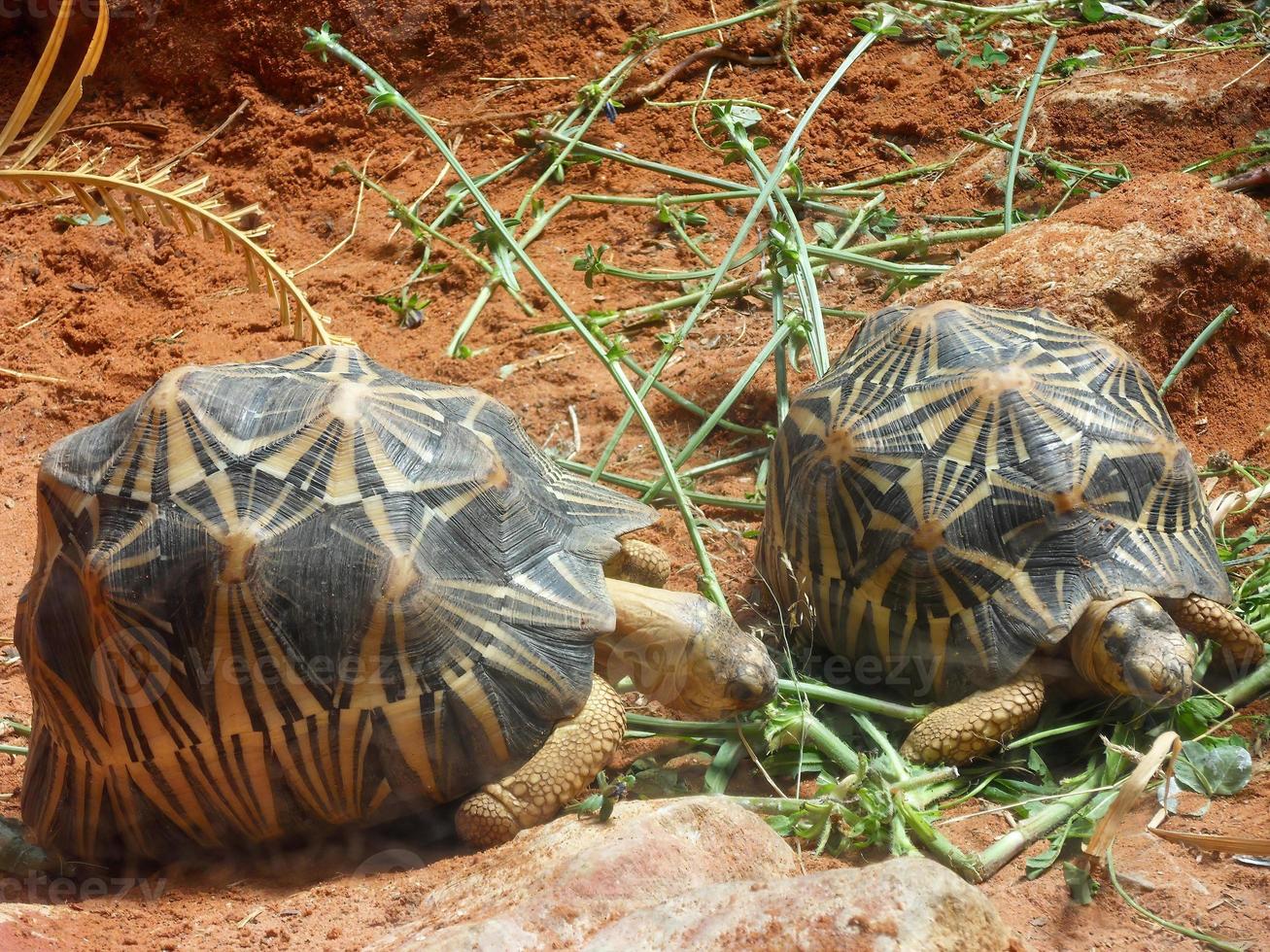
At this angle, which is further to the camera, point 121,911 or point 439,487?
point 439,487

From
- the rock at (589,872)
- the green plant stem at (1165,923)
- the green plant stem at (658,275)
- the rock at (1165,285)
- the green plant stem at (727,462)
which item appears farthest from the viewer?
the green plant stem at (658,275)

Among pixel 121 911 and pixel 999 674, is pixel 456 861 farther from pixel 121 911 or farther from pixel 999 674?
pixel 999 674

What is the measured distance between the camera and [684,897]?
197 cm

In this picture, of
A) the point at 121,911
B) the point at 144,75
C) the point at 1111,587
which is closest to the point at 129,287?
the point at 144,75

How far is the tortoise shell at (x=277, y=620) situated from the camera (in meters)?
2.62

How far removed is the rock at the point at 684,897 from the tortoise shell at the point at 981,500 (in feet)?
2.78

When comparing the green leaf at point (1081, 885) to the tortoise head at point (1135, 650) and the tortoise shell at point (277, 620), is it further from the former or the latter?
the tortoise shell at point (277, 620)

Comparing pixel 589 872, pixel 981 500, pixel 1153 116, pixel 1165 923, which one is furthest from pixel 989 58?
pixel 589 872

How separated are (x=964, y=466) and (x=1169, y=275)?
68.3 inches

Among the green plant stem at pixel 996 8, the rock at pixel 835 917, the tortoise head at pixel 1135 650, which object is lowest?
the tortoise head at pixel 1135 650

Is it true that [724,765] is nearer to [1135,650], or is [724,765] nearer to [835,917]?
[1135,650]

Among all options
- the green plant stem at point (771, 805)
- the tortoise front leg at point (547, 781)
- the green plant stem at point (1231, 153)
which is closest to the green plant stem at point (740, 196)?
the green plant stem at point (1231, 153)

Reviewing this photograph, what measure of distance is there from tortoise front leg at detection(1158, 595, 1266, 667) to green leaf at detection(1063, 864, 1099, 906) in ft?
2.72

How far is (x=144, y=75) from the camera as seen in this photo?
23.4 ft
